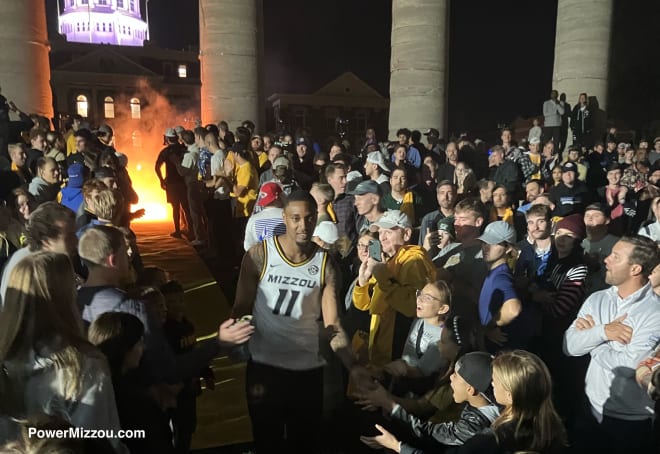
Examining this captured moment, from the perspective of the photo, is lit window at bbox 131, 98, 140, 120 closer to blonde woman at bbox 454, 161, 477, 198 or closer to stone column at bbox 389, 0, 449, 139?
stone column at bbox 389, 0, 449, 139

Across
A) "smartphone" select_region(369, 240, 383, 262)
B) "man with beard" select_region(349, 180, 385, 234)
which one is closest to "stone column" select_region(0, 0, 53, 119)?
"man with beard" select_region(349, 180, 385, 234)

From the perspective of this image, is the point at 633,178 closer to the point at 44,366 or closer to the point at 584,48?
the point at 584,48

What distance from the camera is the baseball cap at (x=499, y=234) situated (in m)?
4.48

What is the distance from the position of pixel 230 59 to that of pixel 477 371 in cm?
1252

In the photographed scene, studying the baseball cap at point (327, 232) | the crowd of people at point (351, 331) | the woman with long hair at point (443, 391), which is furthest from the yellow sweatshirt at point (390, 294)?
the baseball cap at point (327, 232)

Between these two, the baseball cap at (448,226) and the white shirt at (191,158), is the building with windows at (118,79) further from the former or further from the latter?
the baseball cap at (448,226)

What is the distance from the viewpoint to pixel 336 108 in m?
48.9

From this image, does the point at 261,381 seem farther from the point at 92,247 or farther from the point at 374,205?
the point at 374,205

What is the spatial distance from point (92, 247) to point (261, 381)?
56.8 inches

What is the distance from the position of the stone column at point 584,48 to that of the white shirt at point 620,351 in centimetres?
1410

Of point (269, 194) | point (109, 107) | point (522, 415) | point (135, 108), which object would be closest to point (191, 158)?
point (269, 194)

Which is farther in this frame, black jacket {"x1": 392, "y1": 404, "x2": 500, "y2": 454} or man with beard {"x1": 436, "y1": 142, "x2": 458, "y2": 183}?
man with beard {"x1": 436, "y1": 142, "x2": 458, "y2": 183}

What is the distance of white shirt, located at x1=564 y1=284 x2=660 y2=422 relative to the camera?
3318mm

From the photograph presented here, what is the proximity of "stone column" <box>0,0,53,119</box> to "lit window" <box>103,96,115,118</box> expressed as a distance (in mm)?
42963
